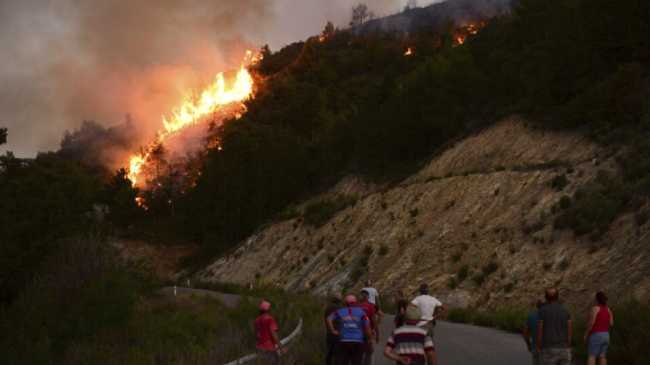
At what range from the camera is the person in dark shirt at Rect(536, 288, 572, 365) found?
8.74 meters

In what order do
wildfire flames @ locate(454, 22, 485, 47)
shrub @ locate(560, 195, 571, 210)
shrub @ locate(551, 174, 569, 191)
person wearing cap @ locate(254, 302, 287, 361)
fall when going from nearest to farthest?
person wearing cap @ locate(254, 302, 287, 361) < shrub @ locate(560, 195, 571, 210) < shrub @ locate(551, 174, 569, 191) < wildfire flames @ locate(454, 22, 485, 47)

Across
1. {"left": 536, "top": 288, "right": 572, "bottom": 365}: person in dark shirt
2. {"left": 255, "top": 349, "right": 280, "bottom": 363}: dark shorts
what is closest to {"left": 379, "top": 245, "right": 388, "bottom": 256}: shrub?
{"left": 255, "top": 349, "right": 280, "bottom": 363}: dark shorts

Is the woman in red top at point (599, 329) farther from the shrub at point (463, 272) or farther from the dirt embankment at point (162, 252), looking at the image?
the dirt embankment at point (162, 252)

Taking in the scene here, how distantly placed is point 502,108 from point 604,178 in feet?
52.5

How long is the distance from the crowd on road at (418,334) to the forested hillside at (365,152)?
8.62 metres

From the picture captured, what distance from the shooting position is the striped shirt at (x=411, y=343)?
7426 mm

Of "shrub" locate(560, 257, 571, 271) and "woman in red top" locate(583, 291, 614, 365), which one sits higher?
"woman in red top" locate(583, 291, 614, 365)

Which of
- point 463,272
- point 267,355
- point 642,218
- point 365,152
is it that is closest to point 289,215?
point 365,152

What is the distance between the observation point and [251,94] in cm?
11912

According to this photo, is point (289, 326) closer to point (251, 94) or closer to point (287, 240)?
point (287, 240)

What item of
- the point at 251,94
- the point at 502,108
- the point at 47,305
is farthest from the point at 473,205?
the point at 251,94

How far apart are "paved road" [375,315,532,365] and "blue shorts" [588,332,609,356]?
2683 millimetres

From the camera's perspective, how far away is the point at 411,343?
24.4ft

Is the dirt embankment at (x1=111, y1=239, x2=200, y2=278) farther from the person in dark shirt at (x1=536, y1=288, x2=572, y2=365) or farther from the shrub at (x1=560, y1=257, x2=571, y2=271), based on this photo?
the person in dark shirt at (x1=536, y1=288, x2=572, y2=365)
